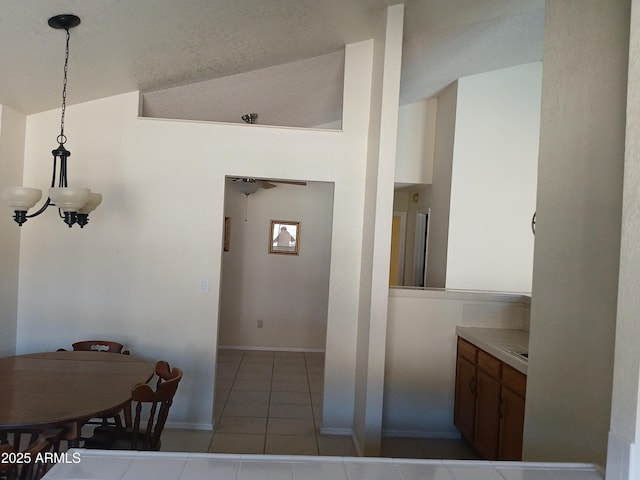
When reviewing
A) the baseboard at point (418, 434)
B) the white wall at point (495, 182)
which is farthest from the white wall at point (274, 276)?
the baseboard at point (418, 434)

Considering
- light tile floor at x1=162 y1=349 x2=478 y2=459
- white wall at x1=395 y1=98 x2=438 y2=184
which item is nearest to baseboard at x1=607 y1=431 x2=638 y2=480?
light tile floor at x1=162 y1=349 x2=478 y2=459

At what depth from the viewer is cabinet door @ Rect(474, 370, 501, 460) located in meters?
2.89

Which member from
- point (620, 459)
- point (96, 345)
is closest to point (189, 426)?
point (96, 345)

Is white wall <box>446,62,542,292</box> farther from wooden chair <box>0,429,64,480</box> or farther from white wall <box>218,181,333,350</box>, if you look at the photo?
wooden chair <box>0,429,64,480</box>

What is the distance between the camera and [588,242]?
1.47 metres

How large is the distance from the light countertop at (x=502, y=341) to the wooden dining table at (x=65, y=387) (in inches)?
81.9

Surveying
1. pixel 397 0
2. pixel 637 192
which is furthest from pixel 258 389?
pixel 637 192

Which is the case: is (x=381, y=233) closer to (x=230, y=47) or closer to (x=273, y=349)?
(x=230, y=47)

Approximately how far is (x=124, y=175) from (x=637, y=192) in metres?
3.38

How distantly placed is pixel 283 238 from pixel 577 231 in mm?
5035

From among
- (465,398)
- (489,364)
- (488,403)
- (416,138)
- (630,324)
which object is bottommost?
(465,398)

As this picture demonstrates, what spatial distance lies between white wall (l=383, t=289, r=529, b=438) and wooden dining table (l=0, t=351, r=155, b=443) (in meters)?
1.85

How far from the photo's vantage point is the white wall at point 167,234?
351cm

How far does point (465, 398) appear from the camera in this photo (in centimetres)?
341
